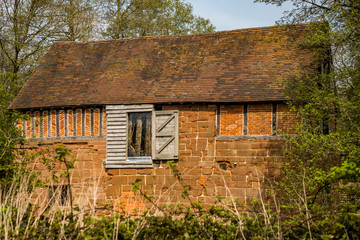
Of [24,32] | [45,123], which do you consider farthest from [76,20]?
[45,123]

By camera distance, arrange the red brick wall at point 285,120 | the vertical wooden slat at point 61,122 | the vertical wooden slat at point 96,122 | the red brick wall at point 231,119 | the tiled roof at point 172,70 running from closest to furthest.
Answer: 1. the red brick wall at point 285,120
2. the red brick wall at point 231,119
3. the tiled roof at point 172,70
4. the vertical wooden slat at point 96,122
5. the vertical wooden slat at point 61,122

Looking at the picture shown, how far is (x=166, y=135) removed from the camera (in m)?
13.2

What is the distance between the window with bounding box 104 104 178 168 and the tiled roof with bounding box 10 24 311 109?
14.9 inches

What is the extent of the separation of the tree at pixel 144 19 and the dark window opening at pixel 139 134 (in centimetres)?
1233

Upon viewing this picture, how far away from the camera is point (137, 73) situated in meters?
14.9

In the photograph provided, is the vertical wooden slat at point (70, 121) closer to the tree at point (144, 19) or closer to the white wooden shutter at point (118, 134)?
the white wooden shutter at point (118, 134)

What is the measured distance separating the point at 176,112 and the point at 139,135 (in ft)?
4.69

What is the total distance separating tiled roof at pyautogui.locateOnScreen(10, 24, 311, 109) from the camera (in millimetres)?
13297

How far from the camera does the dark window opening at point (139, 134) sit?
13500mm

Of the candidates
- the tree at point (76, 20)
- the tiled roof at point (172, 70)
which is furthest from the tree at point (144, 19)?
the tiled roof at point (172, 70)

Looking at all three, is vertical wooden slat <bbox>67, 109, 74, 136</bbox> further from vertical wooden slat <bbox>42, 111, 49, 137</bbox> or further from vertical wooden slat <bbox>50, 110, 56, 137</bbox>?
vertical wooden slat <bbox>42, 111, 49, 137</bbox>

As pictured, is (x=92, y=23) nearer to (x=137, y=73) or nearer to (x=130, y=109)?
(x=137, y=73)

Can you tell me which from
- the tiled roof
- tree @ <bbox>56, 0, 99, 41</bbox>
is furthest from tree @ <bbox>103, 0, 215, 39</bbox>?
the tiled roof

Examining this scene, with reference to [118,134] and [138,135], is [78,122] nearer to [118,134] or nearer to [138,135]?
[118,134]
